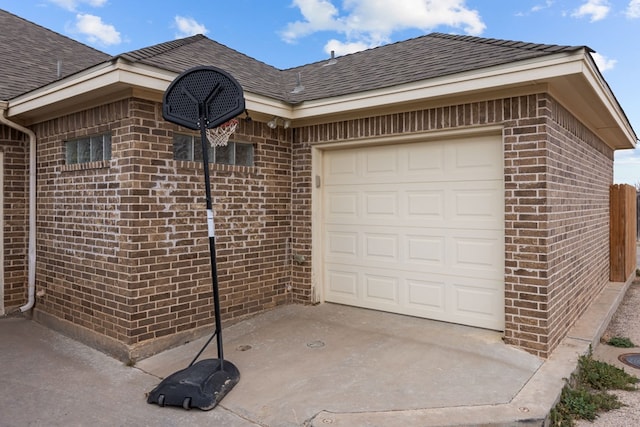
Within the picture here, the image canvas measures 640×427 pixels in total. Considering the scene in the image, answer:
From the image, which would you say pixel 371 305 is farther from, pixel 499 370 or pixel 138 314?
pixel 138 314

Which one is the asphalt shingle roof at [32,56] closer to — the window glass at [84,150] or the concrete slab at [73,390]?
the window glass at [84,150]

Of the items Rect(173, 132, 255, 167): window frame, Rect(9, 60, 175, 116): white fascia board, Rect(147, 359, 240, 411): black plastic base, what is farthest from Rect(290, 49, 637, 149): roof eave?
Rect(147, 359, 240, 411): black plastic base

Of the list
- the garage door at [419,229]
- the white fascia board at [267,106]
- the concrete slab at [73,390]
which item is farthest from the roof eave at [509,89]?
the concrete slab at [73,390]

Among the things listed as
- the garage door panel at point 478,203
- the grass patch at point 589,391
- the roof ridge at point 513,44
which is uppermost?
the roof ridge at point 513,44

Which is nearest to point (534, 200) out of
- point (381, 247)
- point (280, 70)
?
point (381, 247)

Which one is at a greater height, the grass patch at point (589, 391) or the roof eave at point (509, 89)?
the roof eave at point (509, 89)

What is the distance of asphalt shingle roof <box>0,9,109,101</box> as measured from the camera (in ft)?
18.6

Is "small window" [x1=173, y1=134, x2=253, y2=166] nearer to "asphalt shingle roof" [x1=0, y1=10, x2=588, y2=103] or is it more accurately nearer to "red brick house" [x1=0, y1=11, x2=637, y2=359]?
"red brick house" [x1=0, y1=11, x2=637, y2=359]

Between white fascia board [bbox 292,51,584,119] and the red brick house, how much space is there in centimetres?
2

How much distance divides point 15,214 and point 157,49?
2.79 metres

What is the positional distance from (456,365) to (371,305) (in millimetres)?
1806

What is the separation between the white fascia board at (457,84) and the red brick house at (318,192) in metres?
0.02

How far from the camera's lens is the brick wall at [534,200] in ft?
13.4

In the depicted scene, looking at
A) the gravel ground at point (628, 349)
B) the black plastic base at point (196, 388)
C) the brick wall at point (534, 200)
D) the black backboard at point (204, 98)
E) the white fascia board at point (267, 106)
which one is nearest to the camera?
the black plastic base at point (196, 388)
